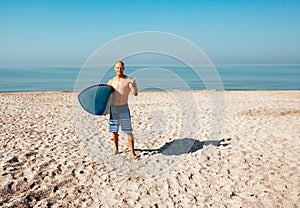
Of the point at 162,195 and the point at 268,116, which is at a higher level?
the point at 268,116

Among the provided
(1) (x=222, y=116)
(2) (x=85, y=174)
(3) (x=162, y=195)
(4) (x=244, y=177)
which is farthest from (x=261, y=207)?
(1) (x=222, y=116)

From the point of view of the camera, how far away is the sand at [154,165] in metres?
4.10

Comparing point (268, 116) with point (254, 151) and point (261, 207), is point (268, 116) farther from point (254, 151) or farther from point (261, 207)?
point (261, 207)

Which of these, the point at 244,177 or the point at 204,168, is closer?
the point at 244,177

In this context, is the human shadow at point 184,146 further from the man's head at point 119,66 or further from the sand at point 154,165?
the man's head at point 119,66

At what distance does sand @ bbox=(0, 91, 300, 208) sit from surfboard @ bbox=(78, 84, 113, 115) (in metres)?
1.10

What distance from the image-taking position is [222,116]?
1045cm

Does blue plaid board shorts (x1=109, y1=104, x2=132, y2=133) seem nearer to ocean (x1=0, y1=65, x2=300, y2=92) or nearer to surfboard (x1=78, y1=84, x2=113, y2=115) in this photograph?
surfboard (x1=78, y1=84, x2=113, y2=115)

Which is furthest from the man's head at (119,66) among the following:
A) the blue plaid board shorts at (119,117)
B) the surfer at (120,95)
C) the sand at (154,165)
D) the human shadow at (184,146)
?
→ the human shadow at (184,146)

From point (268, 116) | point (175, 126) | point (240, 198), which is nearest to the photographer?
point (240, 198)

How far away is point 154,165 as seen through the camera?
212 inches

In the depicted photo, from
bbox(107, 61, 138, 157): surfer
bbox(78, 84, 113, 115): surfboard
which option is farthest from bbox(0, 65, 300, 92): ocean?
bbox(78, 84, 113, 115): surfboard

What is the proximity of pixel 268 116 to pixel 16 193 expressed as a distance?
9.05 metres

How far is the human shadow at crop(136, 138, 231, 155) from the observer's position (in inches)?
247
